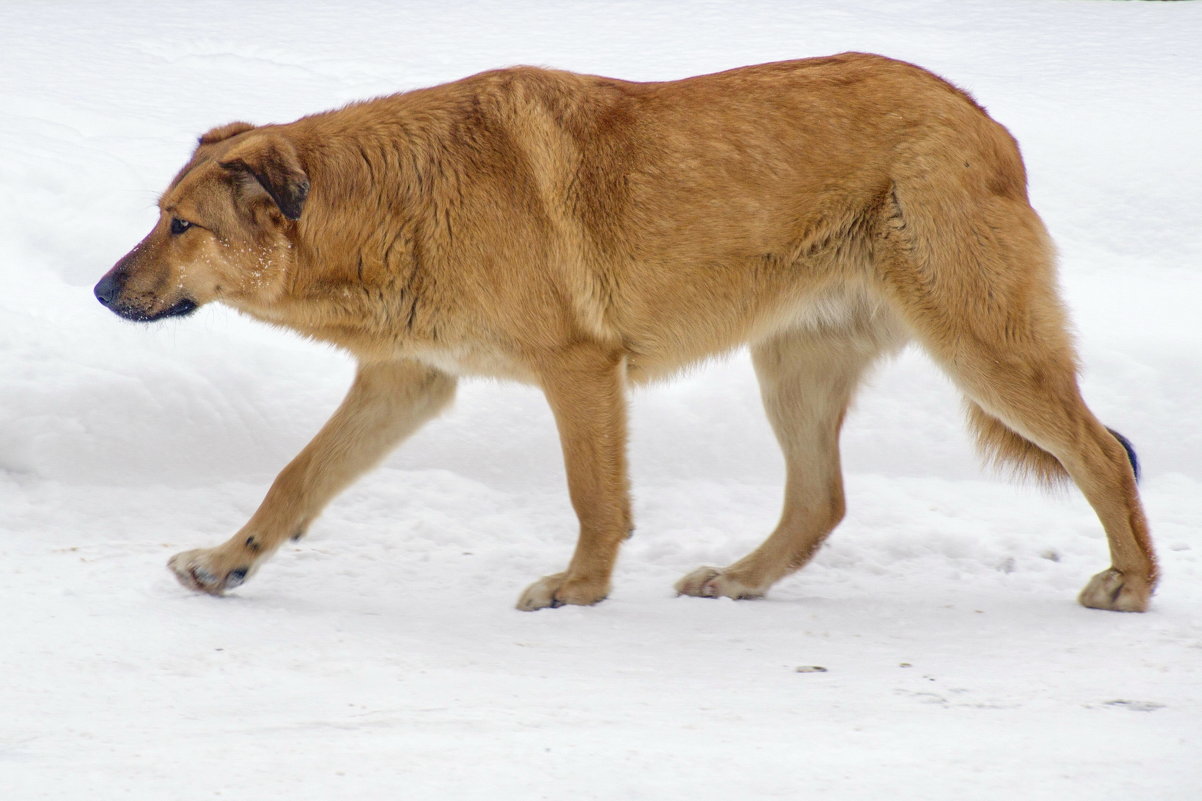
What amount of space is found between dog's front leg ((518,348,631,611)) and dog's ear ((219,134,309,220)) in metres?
0.98

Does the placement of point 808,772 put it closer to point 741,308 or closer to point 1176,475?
point 741,308

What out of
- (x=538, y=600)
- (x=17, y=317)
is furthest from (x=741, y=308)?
(x=17, y=317)

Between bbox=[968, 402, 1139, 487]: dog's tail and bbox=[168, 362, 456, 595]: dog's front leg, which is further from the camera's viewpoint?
bbox=[968, 402, 1139, 487]: dog's tail

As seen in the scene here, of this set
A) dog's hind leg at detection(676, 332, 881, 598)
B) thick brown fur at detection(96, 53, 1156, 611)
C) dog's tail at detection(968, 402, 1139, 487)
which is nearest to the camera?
thick brown fur at detection(96, 53, 1156, 611)

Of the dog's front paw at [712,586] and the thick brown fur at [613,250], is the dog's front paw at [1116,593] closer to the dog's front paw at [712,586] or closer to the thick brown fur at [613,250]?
the thick brown fur at [613,250]

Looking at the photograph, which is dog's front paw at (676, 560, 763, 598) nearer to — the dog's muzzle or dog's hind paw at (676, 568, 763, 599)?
dog's hind paw at (676, 568, 763, 599)

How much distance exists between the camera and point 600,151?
4.36 metres

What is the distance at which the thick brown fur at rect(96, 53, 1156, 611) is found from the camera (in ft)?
13.8

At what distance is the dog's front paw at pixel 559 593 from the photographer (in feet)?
14.0

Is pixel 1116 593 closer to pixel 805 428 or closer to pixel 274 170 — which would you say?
pixel 805 428

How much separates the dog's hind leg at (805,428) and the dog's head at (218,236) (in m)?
1.93

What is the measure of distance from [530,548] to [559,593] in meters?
0.87

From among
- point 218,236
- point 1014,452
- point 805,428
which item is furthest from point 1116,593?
point 218,236

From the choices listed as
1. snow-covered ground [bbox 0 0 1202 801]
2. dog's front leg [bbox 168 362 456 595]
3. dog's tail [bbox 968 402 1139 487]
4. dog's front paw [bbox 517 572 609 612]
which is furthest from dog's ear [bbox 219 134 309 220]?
dog's tail [bbox 968 402 1139 487]
